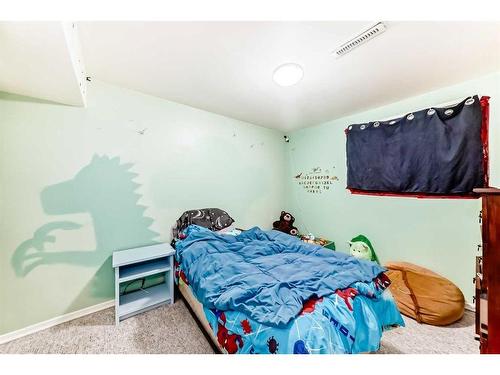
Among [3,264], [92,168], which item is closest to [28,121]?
[92,168]

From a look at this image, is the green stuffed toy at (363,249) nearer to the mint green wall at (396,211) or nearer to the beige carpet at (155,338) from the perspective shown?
the mint green wall at (396,211)

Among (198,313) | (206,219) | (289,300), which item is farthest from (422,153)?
(198,313)

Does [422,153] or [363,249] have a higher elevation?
[422,153]

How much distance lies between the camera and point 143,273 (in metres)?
1.89

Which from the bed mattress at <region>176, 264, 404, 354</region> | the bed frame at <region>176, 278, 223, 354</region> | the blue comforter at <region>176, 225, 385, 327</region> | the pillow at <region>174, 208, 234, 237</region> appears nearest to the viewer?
the bed mattress at <region>176, 264, 404, 354</region>

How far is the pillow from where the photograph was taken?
2473mm

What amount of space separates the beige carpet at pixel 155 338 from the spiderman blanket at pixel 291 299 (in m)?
0.40

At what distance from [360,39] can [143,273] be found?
2641mm

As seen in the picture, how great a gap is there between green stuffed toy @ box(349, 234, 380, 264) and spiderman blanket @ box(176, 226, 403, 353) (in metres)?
0.99

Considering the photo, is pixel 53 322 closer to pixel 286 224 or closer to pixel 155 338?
pixel 155 338

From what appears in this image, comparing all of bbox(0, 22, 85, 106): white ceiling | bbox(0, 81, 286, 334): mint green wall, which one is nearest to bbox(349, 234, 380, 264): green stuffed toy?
bbox(0, 81, 286, 334): mint green wall

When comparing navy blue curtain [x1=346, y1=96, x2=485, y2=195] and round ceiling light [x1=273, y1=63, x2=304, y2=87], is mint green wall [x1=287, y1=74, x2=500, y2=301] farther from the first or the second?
round ceiling light [x1=273, y1=63, x2=304, y2=87]

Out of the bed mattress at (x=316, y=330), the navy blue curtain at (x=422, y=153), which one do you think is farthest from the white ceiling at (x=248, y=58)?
the bed mattress at (x=316, y=330)
